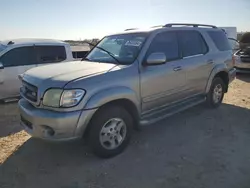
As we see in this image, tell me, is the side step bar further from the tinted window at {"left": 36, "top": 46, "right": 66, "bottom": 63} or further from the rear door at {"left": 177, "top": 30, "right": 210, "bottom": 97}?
the tinted window at {"left": 36, "top": 46, "right": 66, "bottom": 63}

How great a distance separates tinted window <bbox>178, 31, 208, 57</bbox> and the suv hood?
5.73 feet

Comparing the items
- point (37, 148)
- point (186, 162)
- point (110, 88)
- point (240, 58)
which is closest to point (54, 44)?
point (37, 148)

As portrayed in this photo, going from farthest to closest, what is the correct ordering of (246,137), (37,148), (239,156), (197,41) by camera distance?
(197,41), (246,137), (37,148), (239,156)

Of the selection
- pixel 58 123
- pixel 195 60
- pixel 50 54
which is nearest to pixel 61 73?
pixel 58 123

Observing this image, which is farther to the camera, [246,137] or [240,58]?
[240,58]

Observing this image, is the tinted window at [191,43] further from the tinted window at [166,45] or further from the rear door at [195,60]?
the tinted window at [166,45]

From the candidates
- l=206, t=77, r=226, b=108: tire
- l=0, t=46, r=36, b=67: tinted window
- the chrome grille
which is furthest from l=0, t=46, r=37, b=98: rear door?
l=206, t=77, r=226, b=108: tire

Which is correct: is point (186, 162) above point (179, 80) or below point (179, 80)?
below

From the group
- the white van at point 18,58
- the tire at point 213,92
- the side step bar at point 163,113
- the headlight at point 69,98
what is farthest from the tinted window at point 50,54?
the headlight at point 69,98

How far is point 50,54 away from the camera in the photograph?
7680 millimetres

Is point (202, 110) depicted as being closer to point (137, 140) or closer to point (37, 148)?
point (137, 140)

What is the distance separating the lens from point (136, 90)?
13.8 ft

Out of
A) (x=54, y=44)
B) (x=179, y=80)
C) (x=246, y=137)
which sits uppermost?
(x=54, y=44)

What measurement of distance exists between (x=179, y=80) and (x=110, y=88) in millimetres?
1724
